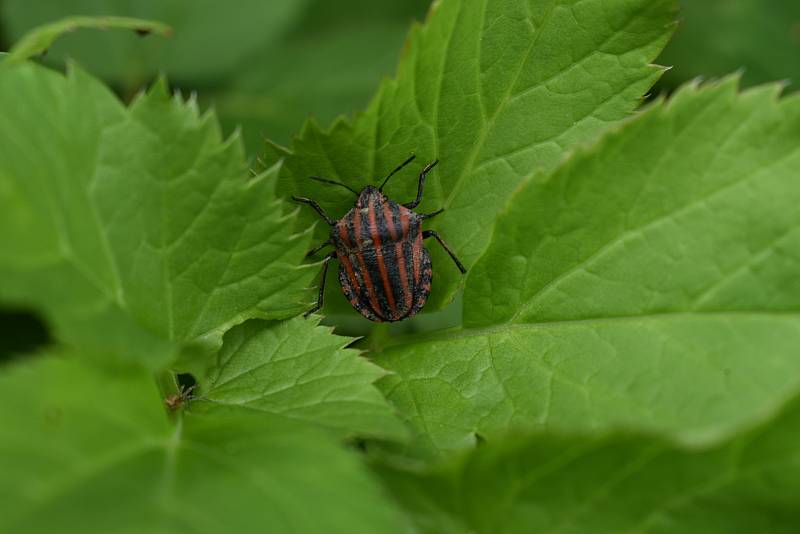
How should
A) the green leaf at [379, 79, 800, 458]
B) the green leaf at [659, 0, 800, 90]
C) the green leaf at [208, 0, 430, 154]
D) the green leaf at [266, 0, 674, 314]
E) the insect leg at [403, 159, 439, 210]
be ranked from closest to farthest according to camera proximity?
the green leaf at [379, 79, 800, 458], the green leaf at [266, 0, 674, 314], the insect leg at [403, 159, 439, 210], the green leaf at [208, 0, 430, 154], the green leaf at [659, 0, 800, 90]

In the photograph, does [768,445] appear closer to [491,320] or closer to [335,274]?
[491,320]

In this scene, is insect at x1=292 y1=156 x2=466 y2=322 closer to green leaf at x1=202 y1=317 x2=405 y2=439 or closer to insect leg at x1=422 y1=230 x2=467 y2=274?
insect leg at x1=422 y1=230 x2=467 y2=274

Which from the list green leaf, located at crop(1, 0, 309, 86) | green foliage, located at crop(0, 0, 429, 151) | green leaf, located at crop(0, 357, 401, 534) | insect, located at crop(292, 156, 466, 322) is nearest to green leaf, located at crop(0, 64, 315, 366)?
green leaf, located at crop(0, 357, 401, 534)

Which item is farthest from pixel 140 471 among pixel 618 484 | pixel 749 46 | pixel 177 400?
pixel 749 46

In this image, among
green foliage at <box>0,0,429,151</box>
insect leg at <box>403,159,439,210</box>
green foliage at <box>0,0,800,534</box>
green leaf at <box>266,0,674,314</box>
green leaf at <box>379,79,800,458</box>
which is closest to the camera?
green foliage at <box>0,0,800,534</box>

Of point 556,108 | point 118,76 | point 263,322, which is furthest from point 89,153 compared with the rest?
point 118,76

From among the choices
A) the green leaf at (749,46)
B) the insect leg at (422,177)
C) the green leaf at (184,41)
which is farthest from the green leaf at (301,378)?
the green leaf at (749,46)
